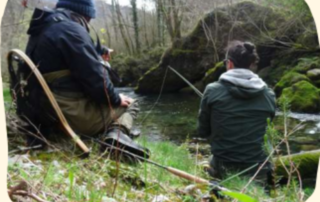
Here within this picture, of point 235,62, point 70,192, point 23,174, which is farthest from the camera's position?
point 235,62

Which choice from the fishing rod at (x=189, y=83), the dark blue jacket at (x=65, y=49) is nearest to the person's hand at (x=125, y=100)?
Answer: the dark blue jacket at (x=65, y=49)

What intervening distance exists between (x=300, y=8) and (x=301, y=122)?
371 mm

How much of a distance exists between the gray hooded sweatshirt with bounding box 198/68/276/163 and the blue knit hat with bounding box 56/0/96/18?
1.85ft

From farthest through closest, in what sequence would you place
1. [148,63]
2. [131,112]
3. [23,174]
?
[131,112]
[148,63]
[23,174]

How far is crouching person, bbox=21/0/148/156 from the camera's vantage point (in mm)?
1497

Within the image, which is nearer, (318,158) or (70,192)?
(70,192)

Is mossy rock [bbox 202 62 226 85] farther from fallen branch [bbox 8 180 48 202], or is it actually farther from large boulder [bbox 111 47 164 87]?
fallen branch [bbox 8 180 48 202]

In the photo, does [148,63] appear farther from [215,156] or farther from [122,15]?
[215,156]

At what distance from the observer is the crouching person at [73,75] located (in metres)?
1.50

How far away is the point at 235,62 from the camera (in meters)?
1.59

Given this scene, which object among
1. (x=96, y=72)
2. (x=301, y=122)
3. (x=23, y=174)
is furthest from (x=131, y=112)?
(x=301, y=122)

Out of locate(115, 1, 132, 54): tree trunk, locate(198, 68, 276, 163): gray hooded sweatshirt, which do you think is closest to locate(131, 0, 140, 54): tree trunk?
locate(115, 1, 132, 54): tree trunk

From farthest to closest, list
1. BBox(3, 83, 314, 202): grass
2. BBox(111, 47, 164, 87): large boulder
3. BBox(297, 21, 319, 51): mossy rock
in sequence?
BBox(111, 47, 164, 87): large boulder → BBox(297, 21, 319, 51): mossy rock → BBox(3, 83, 314, 202): grass

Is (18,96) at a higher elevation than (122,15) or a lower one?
lower
